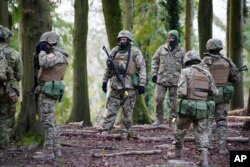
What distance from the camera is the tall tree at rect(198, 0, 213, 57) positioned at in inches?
662

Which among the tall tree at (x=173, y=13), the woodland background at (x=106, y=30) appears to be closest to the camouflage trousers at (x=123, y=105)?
the woodland background at (x=106, y=30)

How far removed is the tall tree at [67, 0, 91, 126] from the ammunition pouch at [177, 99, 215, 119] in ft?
22.3

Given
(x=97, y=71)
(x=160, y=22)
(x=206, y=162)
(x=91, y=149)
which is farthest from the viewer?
(x=97, y=71)

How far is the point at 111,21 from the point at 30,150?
6033mm

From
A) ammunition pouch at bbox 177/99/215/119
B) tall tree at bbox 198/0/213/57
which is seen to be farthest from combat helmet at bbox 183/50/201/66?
tall tree at bbox 198/0/213/57

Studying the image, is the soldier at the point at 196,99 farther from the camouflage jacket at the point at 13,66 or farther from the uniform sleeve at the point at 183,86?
the camouflage jacket at the point at 13,66

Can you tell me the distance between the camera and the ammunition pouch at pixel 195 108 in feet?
28.8

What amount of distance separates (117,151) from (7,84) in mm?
2620

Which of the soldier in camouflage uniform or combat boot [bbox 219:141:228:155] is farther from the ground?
the soldier in camouflage uniform

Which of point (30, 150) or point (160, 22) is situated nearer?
point (30, 150)

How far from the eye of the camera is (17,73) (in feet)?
30.9

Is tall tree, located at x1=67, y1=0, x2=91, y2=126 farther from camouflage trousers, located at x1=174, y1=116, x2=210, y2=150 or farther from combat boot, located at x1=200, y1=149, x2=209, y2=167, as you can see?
combat boot, located at x1=200, y1=149, x2=209, y2=167

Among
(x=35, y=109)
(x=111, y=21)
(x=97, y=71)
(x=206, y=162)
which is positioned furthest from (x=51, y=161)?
(x=97, y=71)

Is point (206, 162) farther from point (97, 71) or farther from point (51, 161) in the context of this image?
point (97, 71)
